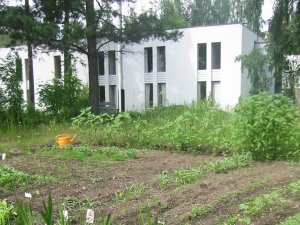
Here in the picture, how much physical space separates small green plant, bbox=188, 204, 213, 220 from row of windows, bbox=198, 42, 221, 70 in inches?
778

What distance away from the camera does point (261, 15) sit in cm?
1229

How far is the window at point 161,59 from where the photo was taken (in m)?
24.4

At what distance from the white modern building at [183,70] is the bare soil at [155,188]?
47.6 feet

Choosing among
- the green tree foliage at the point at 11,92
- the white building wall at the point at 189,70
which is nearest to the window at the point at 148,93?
the white building wall at the point at 189,70

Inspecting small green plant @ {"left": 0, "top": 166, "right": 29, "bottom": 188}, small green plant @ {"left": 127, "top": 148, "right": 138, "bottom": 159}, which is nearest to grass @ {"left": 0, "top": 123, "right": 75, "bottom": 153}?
small green plant @ {"left": 127, "top": 148, "right": 138, "bottom": 159}

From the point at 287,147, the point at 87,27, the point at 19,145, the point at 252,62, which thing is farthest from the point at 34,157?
the point at 252,62

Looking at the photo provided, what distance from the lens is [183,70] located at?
929 inches

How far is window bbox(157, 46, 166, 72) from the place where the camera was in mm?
24441

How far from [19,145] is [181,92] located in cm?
1621

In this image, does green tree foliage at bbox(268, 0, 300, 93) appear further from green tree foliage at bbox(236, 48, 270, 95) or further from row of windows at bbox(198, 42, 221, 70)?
row of windows at bbox(198, 42, 221, 70)

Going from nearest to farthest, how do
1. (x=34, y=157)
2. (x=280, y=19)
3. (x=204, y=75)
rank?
(x=34, y=157) < (x=280, y=19) < (x=204, y=75)

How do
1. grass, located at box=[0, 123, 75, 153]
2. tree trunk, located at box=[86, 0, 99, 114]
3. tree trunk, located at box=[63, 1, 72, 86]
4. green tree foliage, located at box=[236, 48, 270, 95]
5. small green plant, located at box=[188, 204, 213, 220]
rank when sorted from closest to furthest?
small green plant, located at box=[188, 204, 213, 220], grass, located at box=[0, 123, 75, 153], tree trunk, located at box=[63, 1, 72, 86], tree trunk, located at box=[86, 0, 99, 114], green tree foliage, located at box=[236, 48, 270, 95]

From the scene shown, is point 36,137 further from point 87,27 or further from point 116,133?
point 87,27

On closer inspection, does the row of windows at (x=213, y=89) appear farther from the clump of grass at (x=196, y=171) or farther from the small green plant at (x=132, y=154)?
the clump of grass at (x=196, y=171)
